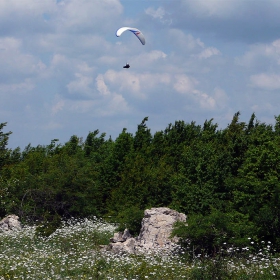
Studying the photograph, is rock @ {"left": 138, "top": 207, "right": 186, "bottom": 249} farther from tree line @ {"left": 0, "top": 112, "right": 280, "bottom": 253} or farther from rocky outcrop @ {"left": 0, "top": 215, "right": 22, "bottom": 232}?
rocky outcrop @ {"left": 0, "top": 215, "right": 22, "bottom": 232}

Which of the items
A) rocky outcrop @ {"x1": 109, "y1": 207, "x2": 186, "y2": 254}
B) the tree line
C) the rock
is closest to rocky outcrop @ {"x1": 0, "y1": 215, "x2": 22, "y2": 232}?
the tree line

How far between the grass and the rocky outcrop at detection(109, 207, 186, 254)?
3.07 ft

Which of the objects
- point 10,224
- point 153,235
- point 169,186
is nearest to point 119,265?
point 153,235

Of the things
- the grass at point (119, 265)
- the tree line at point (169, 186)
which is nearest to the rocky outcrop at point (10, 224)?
the tree line at point (169, 186)

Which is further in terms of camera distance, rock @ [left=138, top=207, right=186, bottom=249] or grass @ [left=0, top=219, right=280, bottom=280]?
rock @ [left=138, top=207, right=186, bottom=249]

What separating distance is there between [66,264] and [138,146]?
23.5 m

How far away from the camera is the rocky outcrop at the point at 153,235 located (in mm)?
20547

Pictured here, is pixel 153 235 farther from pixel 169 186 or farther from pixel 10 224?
pixel 169 186

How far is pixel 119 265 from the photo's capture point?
16.7 metres

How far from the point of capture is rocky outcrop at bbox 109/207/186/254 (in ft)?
67.4

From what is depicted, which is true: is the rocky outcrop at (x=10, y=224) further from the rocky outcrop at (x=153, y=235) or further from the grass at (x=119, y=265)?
the rocky outcrop at (x=153, y=235)

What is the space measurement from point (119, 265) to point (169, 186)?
1410 cm

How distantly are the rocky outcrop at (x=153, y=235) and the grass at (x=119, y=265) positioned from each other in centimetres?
93

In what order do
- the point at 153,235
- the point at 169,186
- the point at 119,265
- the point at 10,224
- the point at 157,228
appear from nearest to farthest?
the point at 119,265, the point at 153,235, the point at 157,228, the point at 10,224, the point at 169,186
